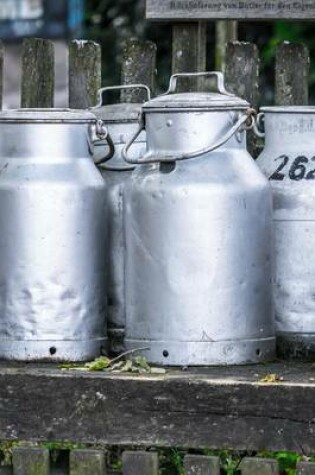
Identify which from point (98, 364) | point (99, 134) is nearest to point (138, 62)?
point (99, 134)

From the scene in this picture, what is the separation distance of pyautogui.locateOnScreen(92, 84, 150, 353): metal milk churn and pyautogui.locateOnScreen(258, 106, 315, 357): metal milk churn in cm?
32

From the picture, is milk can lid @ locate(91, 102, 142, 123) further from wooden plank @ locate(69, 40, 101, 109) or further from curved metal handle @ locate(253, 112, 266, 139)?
wooden plank @ locate(69, 40, 101, 109)

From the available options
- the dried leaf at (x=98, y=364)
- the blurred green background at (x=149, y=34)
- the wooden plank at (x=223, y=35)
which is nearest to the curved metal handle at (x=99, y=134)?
the dried leaf at (x=98, y=364)

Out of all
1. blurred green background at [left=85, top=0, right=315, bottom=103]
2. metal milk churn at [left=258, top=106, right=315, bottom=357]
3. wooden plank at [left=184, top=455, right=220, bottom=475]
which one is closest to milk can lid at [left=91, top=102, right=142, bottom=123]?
metal milk churn at [left=258, top=106, right=315, bottom=357]

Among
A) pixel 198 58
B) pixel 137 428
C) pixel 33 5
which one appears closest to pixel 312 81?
pixel 33 5

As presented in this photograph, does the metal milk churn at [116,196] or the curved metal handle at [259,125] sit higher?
the curved metal handle at [259,125]

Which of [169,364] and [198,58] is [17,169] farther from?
[198,58]

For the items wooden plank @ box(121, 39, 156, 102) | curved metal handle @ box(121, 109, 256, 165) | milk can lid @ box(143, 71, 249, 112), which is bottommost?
curved metal handle @ box(121, 109, 256, 165)

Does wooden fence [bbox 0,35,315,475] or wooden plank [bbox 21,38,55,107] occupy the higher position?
wooden plank [bbox 21,38,55,107]

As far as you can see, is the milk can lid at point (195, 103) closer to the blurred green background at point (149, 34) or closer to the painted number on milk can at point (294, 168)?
the painted number on milk can at point (294, 168)

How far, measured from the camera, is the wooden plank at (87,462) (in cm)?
278

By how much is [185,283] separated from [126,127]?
0.50 meters

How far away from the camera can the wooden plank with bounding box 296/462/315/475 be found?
105 inches

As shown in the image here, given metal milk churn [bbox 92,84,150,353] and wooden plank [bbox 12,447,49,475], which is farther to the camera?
metal milk churn [bbox 92,84,150,353]
